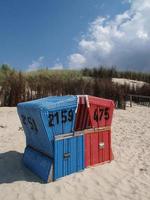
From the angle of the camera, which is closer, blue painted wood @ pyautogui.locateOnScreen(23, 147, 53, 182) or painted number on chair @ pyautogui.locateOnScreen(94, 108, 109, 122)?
blue painted wood @ pyautogui.locateOnScreen(23, 147, 53, 182)

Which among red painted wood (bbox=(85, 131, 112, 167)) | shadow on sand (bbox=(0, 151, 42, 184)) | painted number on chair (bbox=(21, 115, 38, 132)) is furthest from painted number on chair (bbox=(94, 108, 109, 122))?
shadow on sand (bbox=(0, 151, 42, 184))

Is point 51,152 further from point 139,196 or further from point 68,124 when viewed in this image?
point 139,196

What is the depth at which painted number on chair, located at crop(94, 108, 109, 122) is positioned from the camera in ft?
17.1

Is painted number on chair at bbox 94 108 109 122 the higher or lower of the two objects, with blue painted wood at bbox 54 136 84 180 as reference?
higher

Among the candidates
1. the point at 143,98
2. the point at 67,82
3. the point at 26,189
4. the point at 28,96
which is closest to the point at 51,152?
the point at 26,189

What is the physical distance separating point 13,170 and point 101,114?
2.05 m

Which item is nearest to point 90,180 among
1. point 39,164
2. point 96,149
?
point 96,149

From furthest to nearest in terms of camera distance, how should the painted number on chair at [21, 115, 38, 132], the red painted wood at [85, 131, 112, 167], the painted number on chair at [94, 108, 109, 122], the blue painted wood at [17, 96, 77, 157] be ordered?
1. the painted number on chair at [94, 108, 109, 122]
2. the red painted wood at [85, 131, 112, 167]
3. the painted number on chair at [21, 115, 38, 132]
4. the blue painted wood at [17, 96, 77, 157]

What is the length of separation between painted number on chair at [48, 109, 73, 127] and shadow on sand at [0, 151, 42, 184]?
1061mm

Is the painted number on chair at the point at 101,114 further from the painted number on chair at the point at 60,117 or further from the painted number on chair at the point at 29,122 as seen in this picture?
the painted number on chair at the point at 29,122

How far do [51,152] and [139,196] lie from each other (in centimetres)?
160

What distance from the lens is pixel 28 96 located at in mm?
12734

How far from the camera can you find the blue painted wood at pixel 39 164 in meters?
4.50

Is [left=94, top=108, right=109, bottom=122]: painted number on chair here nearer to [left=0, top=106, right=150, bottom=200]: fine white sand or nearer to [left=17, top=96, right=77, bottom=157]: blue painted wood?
[left=17, top=96, right=77, bottom=157]: blue painted wood
